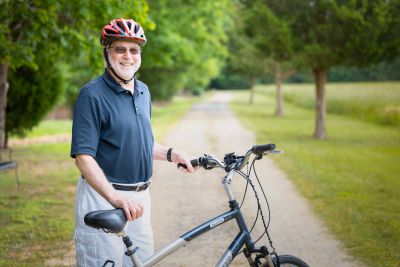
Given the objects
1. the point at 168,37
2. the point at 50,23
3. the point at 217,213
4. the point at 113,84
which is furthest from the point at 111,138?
the point at 168,37

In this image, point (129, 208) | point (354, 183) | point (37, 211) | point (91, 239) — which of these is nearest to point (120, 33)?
point (129, 208)

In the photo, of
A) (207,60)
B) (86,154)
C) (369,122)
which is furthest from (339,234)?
(207,60)

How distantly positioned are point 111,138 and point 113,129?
2.0 inches

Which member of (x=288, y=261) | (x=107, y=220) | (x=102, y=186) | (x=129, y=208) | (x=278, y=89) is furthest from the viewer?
(x=278, y=89)

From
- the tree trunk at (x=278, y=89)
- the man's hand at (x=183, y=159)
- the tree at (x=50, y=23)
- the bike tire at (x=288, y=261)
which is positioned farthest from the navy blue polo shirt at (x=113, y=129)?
the tree trunk at (x=278, y=89)

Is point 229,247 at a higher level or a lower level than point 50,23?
lower

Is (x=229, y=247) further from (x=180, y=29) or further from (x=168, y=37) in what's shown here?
(x=180, y=29)

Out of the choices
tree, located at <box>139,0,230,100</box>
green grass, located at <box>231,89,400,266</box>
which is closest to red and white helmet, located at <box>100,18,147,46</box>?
green grass, located at <box>231,89,400,266</box>

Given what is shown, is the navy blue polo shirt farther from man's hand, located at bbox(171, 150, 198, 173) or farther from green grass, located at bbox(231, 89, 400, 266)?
green grass, located at bbox(231, 89, 400, 266)

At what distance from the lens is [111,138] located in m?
2.83

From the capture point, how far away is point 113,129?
2.82 m

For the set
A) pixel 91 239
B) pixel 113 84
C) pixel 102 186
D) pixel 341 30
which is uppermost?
pixel 341 30

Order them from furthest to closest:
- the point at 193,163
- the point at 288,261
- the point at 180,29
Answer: the point at 180,29, the point at 288,261, the point at 193,163

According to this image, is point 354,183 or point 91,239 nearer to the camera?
point 91,239
